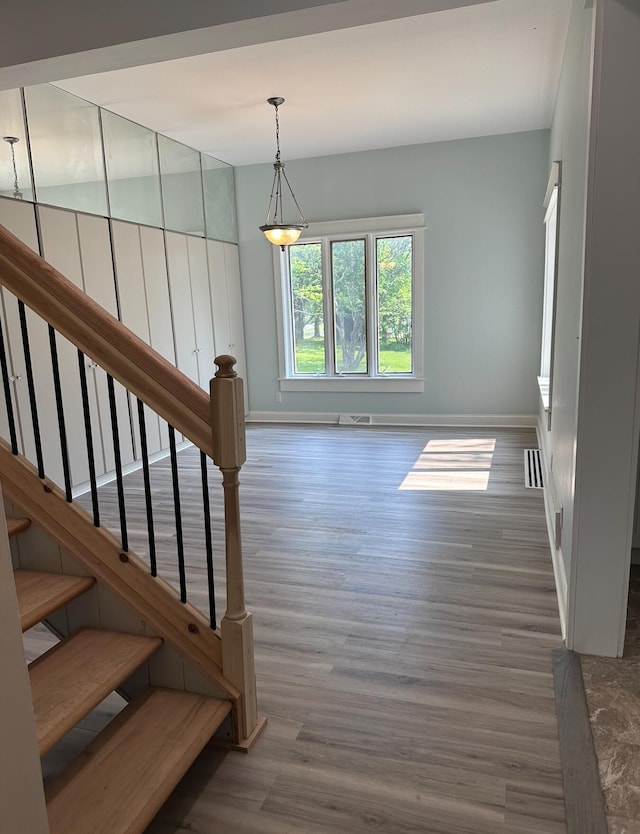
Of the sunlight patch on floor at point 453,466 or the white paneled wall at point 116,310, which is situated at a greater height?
the white paneled wall at point 116,310

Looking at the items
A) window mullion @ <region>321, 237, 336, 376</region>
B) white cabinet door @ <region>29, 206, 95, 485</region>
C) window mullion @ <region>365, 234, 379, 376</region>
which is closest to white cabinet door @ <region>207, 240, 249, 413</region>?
window mullion @ <region>321, 237, 336, 376</region>

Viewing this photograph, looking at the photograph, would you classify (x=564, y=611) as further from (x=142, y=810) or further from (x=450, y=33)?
(x=450, y=33)

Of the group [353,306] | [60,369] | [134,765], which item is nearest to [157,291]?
[60,369]

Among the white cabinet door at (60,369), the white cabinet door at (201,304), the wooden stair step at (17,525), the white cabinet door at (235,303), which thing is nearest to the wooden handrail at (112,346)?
the wooden stair step at (17,525)

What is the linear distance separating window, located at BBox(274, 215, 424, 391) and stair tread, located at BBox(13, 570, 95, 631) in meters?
5.18

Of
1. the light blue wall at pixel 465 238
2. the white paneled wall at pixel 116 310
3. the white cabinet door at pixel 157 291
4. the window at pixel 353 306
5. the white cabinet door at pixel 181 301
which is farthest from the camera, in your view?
the window at pixel 353 306

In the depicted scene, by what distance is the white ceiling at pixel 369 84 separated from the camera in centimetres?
350

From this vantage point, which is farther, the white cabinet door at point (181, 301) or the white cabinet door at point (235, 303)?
the white cabinet door at point (235, 303)

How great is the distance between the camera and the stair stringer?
1919 mm

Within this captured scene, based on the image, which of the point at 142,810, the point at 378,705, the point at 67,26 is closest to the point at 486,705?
the point at 378,705

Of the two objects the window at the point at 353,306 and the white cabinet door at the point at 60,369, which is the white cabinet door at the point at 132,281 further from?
the window at the point at 353,306

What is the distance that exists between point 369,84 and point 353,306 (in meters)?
2.75

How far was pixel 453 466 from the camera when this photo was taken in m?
5.09

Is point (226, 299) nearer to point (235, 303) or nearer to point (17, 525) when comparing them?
point (235, 303)
